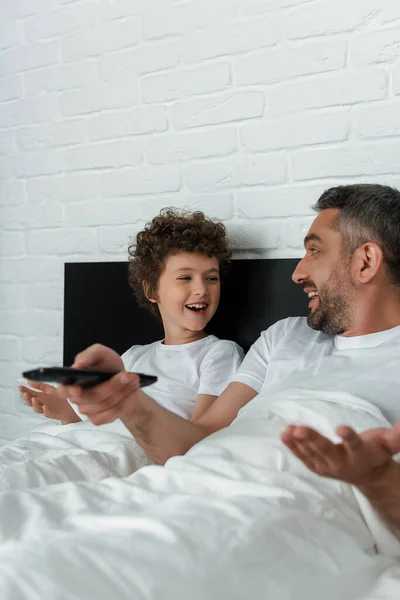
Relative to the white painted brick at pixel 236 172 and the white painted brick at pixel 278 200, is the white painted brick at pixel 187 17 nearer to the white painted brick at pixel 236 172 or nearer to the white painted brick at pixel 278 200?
the white painted brick at pixel 236 172

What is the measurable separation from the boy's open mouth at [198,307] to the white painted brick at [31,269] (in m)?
0.65

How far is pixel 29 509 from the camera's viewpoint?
1172mm

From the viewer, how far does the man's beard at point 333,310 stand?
173 cm

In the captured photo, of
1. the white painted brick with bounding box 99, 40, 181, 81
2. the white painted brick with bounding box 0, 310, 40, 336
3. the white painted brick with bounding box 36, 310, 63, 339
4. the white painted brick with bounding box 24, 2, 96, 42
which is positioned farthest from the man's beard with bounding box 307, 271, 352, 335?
the white painted brick with bounding box 24, 2, 96, 42

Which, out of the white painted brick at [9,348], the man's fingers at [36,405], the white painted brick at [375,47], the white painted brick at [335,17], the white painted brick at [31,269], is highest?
the white painted brick at [335,17]

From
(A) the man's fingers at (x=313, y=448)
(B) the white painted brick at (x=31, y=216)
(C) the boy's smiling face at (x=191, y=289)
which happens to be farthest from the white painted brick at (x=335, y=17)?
(A) the man's fingers at (x=313, y=448)

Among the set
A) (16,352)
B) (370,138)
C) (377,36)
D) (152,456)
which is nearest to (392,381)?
(152,456)

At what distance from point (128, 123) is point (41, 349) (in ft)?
2.67

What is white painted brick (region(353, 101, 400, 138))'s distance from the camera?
1.96 m

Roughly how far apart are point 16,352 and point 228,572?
5.99 feet

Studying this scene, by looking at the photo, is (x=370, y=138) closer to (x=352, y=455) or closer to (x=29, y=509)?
(x=352, y=455)

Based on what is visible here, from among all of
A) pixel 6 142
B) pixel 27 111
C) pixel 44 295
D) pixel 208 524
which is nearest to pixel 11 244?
pixel 44 295

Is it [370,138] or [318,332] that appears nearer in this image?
[318,332]

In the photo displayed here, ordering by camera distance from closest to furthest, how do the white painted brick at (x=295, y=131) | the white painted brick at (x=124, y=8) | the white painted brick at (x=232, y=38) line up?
the white painted brick at (x=295, y=131) < the white painted brick at (x=232, y=38) < the white painted brick at (x=124, y=8)
